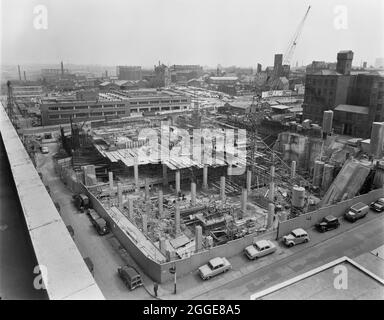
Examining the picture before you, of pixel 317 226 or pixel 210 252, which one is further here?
pixel 317 226

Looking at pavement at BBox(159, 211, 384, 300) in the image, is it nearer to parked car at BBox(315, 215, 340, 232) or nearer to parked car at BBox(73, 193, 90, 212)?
parked car at BBox(315, 215, 340, 232)

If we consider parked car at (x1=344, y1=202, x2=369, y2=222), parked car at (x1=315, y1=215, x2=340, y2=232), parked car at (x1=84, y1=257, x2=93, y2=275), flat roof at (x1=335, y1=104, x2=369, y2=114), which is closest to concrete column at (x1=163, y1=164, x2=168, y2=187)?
parked car at (x1=84, y1=257, x2=93, y2=275)

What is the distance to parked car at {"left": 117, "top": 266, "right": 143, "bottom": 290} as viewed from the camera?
7555 mm

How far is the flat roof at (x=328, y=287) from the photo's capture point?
16.0 ft

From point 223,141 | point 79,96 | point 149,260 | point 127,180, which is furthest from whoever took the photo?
point 79,96

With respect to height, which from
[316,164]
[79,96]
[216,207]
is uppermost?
[79,96]

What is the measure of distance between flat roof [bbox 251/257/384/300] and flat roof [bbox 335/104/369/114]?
53.3ft

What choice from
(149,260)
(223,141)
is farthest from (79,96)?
(149,260)

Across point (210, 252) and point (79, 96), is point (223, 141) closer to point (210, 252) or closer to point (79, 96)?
point (210, 252)

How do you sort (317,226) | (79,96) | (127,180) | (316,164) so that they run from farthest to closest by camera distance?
(79,96), (127,180), (316,164), (317,226)

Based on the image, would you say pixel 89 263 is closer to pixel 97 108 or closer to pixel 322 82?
pixel 322 82

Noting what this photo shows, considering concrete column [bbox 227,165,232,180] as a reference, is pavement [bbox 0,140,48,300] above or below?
below

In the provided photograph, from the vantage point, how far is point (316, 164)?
1432cm
